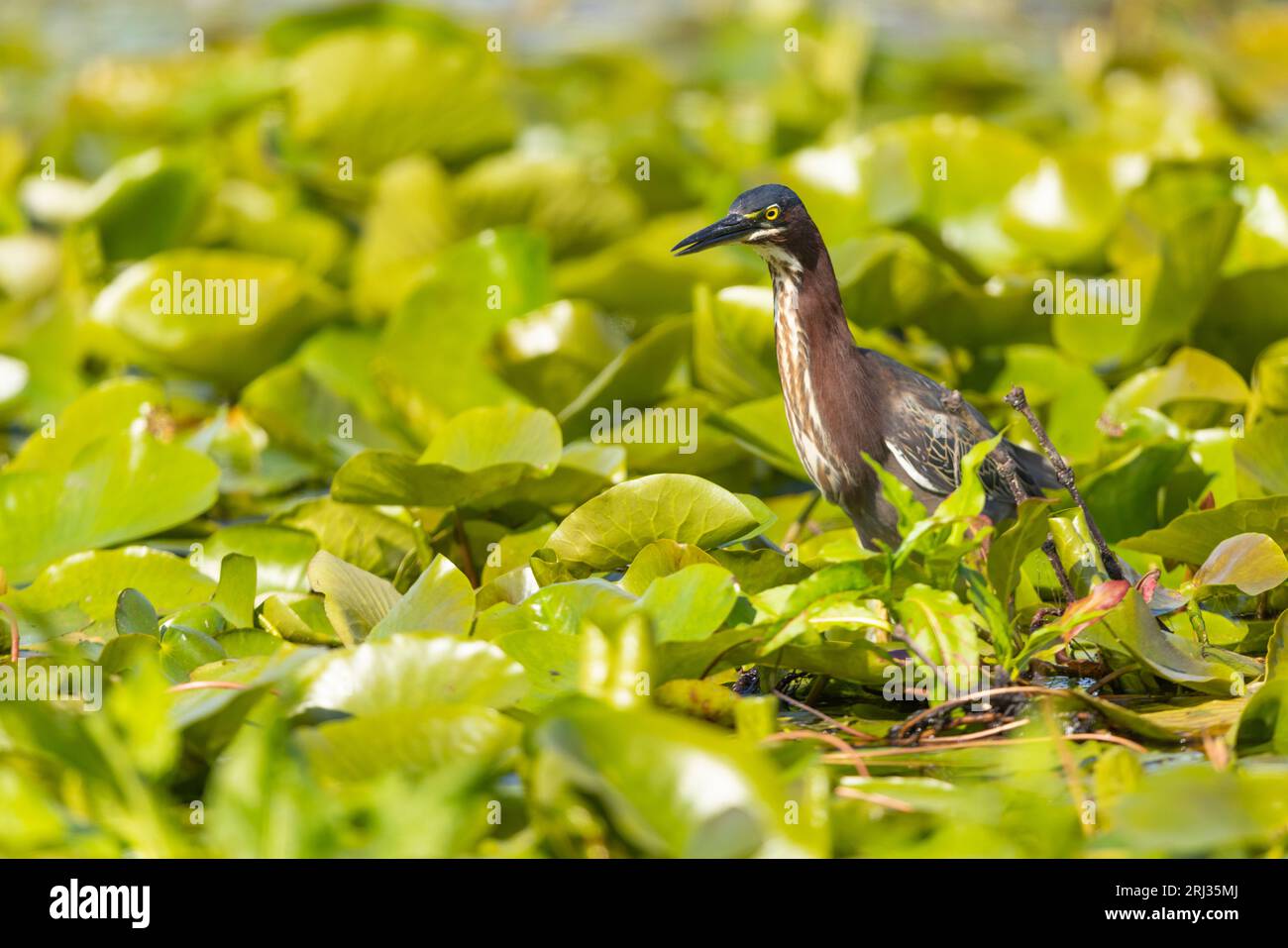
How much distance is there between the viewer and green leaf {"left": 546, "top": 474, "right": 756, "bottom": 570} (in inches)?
118

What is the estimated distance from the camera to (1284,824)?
87.4 inches

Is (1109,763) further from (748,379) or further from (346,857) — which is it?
(748,379)

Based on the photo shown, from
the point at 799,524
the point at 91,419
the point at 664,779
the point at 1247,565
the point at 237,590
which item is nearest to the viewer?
the point at 664,779

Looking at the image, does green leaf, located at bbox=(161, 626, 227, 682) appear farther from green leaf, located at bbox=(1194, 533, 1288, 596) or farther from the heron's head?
green leaf, located at bbox=(1194, 533, 1288, 596)

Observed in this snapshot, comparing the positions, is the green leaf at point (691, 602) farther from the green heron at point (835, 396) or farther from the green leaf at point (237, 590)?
the green heron at point (835, 396)

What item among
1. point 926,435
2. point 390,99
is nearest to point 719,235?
point 926,435

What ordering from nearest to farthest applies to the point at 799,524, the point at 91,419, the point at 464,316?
the point at 799,524, the point at 91,419, the point at 464,316

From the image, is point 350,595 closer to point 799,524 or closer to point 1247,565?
point 799,524

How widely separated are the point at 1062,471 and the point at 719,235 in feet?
3.30

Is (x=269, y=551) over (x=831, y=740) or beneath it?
over

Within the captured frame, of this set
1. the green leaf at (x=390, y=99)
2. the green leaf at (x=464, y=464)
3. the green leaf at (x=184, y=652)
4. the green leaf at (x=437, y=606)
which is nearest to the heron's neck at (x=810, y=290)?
the green leaf at (x=464, y=464)

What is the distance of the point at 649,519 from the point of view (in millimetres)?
3047

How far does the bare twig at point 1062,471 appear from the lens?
9.22ft

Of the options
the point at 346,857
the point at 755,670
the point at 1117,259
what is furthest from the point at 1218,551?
the point at 1117,259
